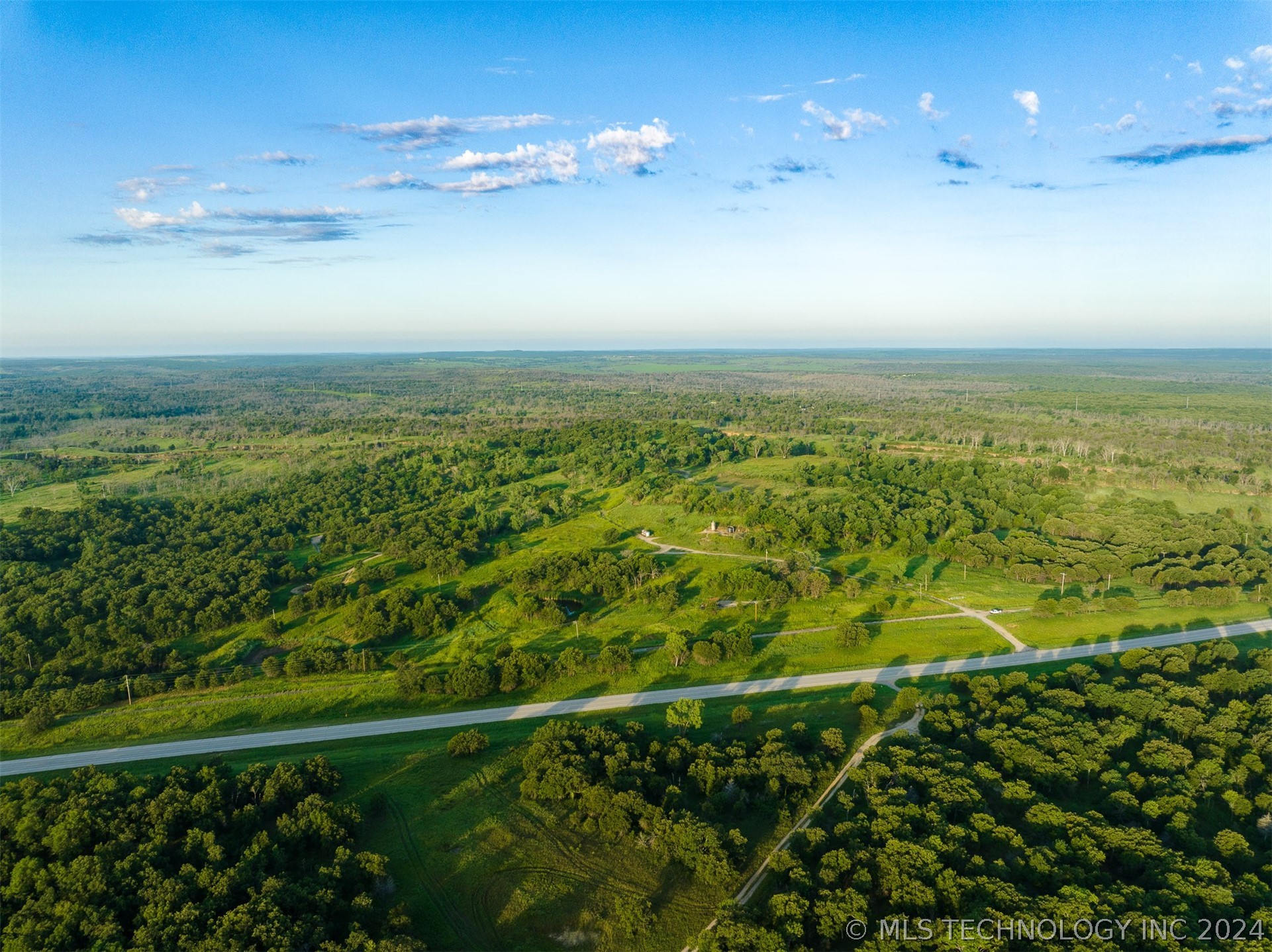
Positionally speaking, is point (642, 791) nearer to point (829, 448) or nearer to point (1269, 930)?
point (1269, 930)

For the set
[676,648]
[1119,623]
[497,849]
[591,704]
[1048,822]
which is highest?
[676,648]

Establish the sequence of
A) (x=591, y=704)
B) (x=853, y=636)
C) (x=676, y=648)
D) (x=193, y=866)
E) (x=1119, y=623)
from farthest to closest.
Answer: (x=1119, y=623), (x=853, y=636), (x=676, y=648), (x=591, y=704), (x=193, y=866)

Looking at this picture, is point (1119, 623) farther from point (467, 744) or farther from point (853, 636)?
point (467, 744)

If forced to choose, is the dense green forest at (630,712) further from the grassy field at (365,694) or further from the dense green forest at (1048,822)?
the grassy field at (365,694)

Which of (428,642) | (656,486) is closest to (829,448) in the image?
(656,486)

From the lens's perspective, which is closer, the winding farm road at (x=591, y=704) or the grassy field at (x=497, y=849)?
the grassy field at (x=497, y=849)

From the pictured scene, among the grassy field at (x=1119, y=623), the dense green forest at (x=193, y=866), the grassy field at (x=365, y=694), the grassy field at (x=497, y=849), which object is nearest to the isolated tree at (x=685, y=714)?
the grassy field at (x=497, y=849)

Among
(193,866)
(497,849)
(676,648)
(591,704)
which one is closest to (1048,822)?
(676,648)

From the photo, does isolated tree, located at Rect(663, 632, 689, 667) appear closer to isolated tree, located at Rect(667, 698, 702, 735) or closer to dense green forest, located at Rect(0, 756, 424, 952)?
isolated tree, located at Rect(667, 698, 702, 735)
